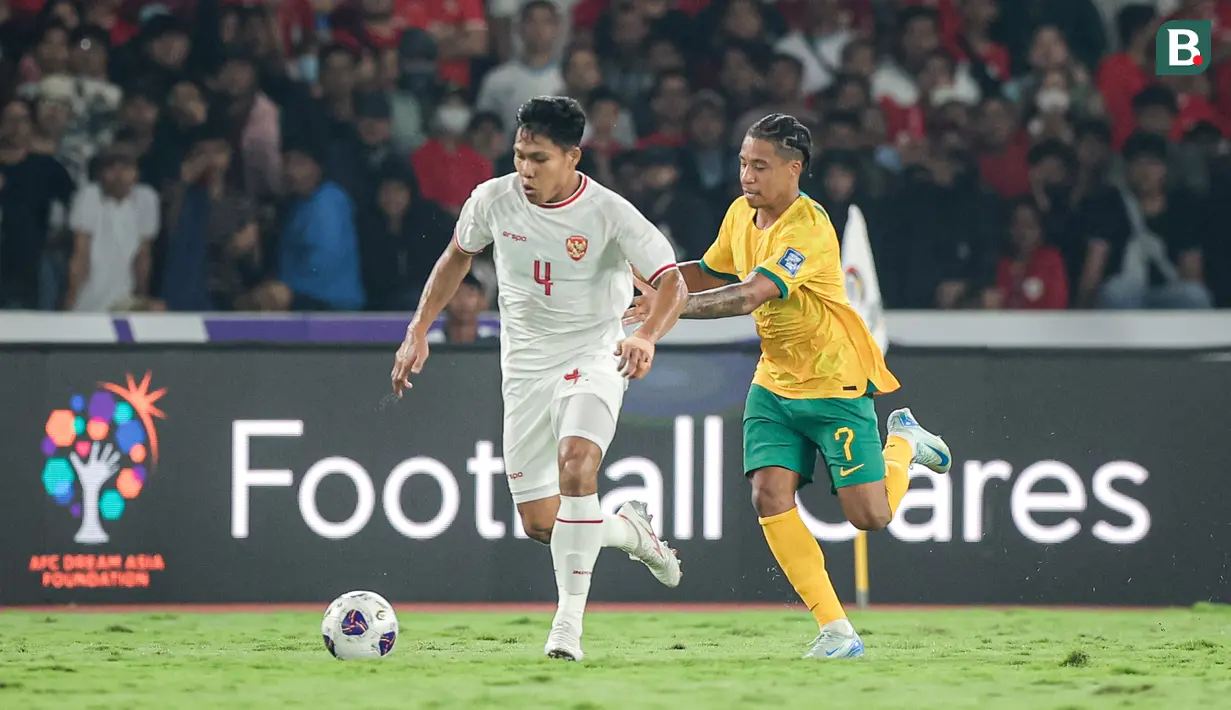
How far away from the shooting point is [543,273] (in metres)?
7.25

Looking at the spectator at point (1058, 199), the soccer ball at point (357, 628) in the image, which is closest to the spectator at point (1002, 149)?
the spectator at point (1058, 199)

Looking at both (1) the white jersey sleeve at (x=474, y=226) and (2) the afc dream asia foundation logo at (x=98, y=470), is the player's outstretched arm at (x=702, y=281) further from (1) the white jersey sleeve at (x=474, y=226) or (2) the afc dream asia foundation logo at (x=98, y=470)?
(2) the afc dream asia foundation logo at (x=98, y=470)

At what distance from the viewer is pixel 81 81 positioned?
1206 cm

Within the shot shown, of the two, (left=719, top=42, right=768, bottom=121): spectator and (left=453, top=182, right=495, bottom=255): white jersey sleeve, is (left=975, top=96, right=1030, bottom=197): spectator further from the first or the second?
(left=453, top=182, right=495, bottom=255): white jersey sleeve

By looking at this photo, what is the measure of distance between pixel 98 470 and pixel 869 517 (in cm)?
425

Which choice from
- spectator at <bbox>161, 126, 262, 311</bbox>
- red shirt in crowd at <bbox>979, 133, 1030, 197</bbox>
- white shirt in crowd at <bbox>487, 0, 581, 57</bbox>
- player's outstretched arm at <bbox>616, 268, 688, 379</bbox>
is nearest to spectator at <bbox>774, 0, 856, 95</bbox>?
red shirt in crowd at <bbox>979, 133, 1030, 197</bbox>

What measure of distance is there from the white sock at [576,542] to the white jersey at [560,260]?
65cm

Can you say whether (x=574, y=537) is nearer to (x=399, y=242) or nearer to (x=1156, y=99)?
(x=399, y=242)

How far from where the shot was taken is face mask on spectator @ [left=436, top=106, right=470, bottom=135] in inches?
470

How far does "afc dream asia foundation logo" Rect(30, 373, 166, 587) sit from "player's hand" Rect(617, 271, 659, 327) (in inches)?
127

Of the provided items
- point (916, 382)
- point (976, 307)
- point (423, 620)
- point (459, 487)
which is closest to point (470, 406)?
point (459, 487)

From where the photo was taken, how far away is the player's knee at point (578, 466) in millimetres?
6938

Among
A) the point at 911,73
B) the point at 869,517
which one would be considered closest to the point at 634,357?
the point at 869,517

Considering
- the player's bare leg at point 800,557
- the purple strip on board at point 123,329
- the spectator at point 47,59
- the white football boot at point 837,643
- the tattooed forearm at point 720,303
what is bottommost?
the white football boot at point 837,643
